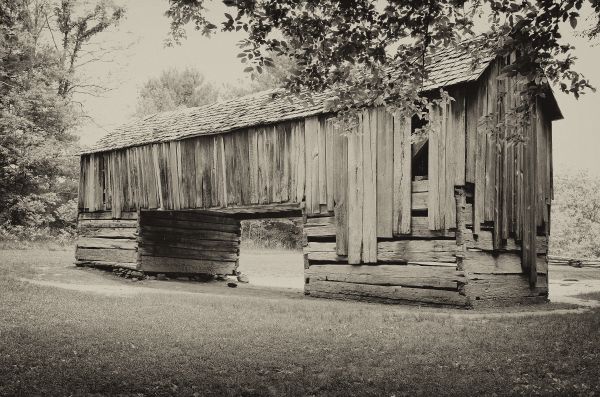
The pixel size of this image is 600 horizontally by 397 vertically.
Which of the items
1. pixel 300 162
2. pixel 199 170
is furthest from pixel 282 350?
pixel 199 170

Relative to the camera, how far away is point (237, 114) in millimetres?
18312

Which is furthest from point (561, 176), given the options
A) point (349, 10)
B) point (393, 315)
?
point (349, 10)

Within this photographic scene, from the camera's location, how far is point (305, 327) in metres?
9.42

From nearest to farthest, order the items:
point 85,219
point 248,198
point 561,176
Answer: point 248,198
point 85,219
point 561,176

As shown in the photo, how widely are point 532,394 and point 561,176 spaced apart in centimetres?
5154

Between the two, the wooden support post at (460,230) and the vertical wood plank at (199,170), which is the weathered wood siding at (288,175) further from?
the wooden support post at (460,230)

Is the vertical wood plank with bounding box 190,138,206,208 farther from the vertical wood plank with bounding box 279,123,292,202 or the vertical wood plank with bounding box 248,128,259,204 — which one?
the vertical wood plank with bounding box 279,123,292,202

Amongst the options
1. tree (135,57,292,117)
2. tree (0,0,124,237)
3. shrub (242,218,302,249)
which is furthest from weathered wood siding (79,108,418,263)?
tree (135,57,292,117)

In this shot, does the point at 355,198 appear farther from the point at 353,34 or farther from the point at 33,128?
the point at 33,128

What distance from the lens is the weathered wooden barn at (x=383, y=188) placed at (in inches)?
501

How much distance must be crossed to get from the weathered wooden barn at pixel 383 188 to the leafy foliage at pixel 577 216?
35496 millimetres

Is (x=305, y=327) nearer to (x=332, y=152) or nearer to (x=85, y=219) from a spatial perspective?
(x=332, y=152)

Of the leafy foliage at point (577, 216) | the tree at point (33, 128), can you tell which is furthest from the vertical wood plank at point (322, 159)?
the leafy foliage at point (577, 216)

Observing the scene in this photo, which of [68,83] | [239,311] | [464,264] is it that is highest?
[68,83]
